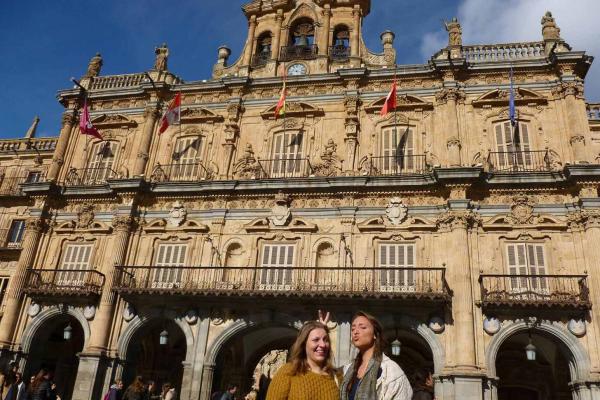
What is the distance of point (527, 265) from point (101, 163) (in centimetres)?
1886

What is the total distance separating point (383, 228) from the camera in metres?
19.1

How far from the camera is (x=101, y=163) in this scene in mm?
23891

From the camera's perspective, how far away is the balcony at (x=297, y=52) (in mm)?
24031

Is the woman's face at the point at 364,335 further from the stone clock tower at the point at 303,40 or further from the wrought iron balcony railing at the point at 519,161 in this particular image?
the stone clock tower at the point at 303,40

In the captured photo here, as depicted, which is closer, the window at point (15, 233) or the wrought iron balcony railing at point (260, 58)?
the wrought iron balcony railing at point (260, 58)

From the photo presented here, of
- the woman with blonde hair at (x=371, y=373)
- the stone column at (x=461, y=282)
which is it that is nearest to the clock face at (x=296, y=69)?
the stone column at (x=461, y=282)

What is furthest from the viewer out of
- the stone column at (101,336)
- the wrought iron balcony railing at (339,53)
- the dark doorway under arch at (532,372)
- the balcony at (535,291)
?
the wrought iron balcony railing at (339,53)

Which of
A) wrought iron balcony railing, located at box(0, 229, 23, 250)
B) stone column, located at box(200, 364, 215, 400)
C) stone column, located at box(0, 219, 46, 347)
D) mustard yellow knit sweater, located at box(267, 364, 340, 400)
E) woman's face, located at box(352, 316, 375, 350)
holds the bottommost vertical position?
mustard yellow knit sweater, located at box(267, 364, 340, 400)

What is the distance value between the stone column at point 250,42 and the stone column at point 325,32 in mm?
3581

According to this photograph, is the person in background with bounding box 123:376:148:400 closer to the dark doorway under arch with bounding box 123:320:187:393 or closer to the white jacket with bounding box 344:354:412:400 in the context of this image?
the dark doorway under arch with bounding box 123:320:187:393

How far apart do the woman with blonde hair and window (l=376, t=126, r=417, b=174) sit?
16.9 m

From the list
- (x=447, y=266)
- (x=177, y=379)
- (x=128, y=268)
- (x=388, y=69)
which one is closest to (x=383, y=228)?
(x=447, y=266)

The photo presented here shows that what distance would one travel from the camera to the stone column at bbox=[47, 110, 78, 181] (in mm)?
23517

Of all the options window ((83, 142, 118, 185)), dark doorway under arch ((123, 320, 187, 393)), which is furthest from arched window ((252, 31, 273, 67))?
dark doorway under arch ((123, 320, 187, 393))
